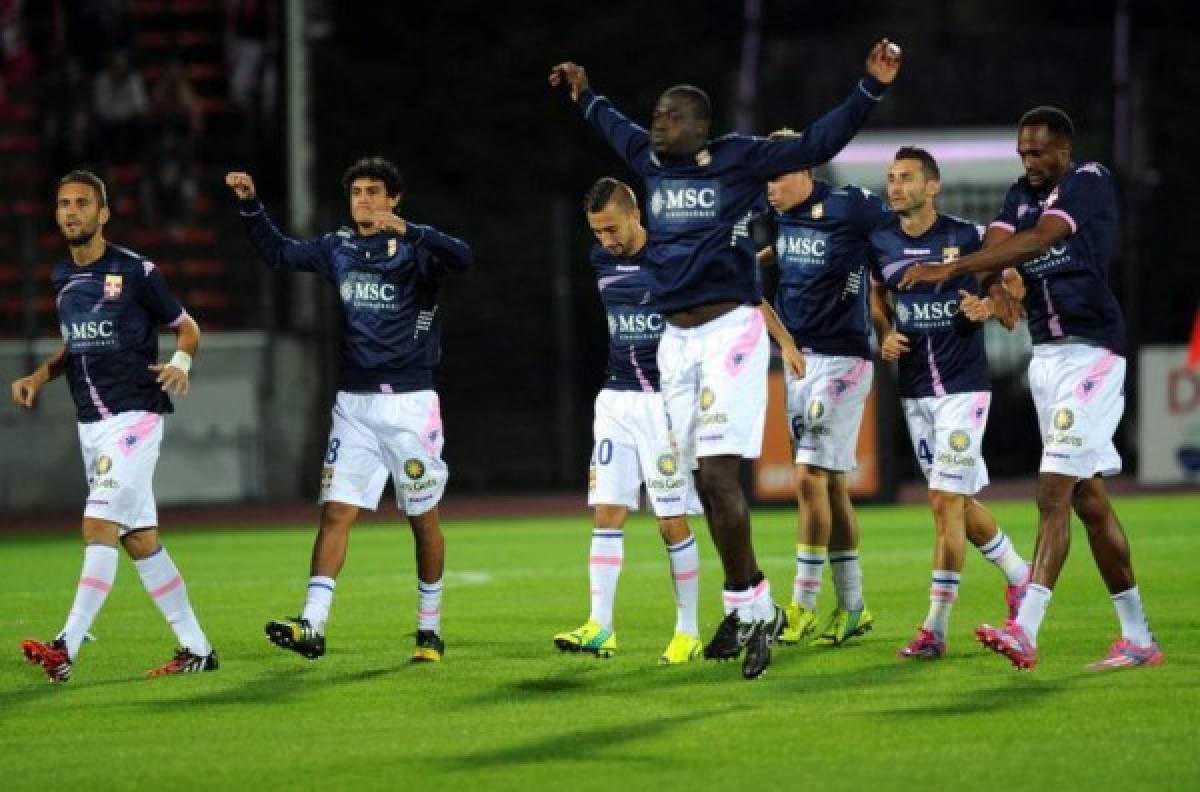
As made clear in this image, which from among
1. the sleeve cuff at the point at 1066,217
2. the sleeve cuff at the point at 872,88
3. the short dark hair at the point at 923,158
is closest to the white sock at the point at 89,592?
the sleeve cuff at the point at 872,88

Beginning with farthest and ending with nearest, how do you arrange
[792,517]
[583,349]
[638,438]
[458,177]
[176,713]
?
[458,177], [583,349], [792,517], [638,438], [176,713]

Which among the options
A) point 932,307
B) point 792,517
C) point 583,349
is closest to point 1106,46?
point 583,349

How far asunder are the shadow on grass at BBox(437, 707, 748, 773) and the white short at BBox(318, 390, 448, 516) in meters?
2.73

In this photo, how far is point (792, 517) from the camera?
833 inches

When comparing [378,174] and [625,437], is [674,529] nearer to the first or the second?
[625,437]

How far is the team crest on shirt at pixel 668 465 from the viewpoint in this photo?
36.2 feet

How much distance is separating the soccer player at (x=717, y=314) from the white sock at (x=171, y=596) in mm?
2407

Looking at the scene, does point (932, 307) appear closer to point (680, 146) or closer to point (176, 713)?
point (680, 146)

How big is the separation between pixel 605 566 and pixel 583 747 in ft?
9.84

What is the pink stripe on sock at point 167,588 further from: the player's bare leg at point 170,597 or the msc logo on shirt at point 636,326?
the msc logo on shirt at point 636,326

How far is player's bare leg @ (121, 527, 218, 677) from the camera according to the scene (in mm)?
10562

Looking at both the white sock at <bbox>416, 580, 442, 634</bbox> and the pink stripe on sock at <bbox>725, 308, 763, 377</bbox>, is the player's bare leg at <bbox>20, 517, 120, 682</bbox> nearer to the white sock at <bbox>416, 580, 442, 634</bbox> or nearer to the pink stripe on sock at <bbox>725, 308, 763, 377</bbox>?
the white sock at <bbox>416, 580, 442, 634</bbox>

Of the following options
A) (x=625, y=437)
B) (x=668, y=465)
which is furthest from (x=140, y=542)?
(x=668, y=465)

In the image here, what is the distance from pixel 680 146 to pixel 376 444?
7.37ft
